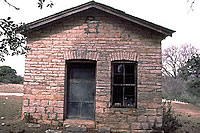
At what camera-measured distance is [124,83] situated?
718 centimetres

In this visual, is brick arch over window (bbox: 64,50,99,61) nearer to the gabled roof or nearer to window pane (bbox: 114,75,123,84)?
window pane (bbox: 114,75,123,84)

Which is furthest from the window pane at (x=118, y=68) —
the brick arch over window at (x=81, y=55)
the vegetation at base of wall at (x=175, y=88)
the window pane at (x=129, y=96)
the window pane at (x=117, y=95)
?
the vegetation at base of wall at (x=175, y=88)

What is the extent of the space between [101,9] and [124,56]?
2015 millimetres

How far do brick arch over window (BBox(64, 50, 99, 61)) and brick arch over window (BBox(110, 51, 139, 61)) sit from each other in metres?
0.63

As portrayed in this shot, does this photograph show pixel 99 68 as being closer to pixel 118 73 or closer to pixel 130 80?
pixel 118 73

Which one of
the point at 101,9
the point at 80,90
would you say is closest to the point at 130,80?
the point at 80,90

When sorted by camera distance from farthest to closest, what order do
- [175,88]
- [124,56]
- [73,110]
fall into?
[175,88], [73,110], [124,56]

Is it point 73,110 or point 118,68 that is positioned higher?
point 118,68

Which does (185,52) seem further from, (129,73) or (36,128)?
(36,128)

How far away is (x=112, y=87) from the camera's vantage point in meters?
7.14

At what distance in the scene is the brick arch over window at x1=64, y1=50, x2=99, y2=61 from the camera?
7.15 meters

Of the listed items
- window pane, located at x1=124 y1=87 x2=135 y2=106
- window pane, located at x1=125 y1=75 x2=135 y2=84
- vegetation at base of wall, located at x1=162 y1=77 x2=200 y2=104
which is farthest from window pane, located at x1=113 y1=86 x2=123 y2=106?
vegetation at base of wall, located at x1=162 y1=77 x2=200 y2=104

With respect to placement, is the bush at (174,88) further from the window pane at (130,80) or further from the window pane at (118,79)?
the window pane at (118,79)

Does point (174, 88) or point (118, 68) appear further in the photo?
point (174, 88)
